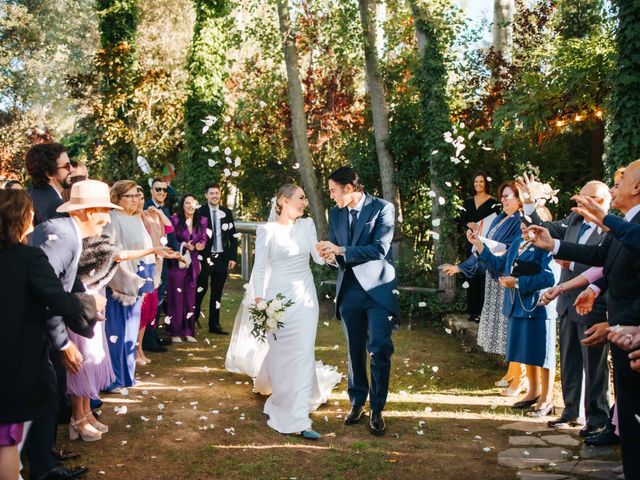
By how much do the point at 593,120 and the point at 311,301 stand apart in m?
7.74

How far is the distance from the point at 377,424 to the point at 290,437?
2.40 ft

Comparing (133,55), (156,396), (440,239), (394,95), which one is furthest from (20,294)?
(133,55)

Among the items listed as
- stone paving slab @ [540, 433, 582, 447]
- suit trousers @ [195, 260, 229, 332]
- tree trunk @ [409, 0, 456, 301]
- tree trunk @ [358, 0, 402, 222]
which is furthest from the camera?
tree trunk @ [358, 0, 402, 222]

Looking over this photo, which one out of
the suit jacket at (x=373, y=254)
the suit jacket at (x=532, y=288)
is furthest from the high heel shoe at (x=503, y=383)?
the suit jacket at (x=373, y=254)

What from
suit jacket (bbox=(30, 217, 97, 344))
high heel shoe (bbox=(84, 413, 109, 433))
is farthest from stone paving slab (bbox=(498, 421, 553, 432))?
suit jacket (bbox=(30, 217, 97, 344))

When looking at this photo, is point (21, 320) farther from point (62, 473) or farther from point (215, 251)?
point (215, 251)

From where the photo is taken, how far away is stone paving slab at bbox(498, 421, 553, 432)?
5516mm

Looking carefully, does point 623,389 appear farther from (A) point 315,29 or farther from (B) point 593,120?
(A) point 315,29

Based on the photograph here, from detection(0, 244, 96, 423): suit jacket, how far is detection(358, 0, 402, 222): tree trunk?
8.94m

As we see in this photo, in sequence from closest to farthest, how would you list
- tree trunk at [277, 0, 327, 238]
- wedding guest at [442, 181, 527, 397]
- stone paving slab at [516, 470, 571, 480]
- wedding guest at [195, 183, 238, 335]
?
stone paving slab at [516, 470, 571, 480], wedding guest at [442, 181, 527, 397], wedding guest at [195, 183, 238, 335], tree trunk at [277, 0, 327, 238]

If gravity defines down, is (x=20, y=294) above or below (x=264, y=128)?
below

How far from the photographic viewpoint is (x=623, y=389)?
3666mm

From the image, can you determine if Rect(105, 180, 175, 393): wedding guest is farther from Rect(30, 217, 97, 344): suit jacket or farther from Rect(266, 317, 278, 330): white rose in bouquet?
Rect(30, 217, 97, 344): suit jacket

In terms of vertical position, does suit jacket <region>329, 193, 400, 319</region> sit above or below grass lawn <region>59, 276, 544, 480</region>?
above
